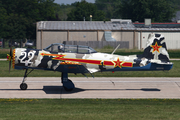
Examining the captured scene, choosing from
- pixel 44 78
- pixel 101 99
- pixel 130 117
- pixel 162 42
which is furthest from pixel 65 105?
pixel 44 78

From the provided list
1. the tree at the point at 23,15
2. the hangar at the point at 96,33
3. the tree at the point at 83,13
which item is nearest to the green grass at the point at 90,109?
the hangar at the point at 96,33

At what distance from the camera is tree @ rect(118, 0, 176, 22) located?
3671 inches

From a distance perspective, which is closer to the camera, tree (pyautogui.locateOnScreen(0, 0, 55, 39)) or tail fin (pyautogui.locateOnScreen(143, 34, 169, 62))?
tail fin (pyautogui.locateOnScreen(143, 34, 169, 62))

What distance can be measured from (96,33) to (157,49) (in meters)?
40.1

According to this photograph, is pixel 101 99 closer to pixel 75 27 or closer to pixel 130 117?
pixel 130 117

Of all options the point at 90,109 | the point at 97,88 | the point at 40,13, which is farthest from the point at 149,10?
the point at 90,109

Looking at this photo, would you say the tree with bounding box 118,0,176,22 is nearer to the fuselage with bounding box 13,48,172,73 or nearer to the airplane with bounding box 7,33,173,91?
the airplane with bounding box 7,33,173,91

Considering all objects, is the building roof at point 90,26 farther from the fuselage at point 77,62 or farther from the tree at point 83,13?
the fuselage at point 77,62

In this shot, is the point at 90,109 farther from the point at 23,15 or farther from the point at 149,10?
the point at 149,10

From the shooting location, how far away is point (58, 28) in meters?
54.5

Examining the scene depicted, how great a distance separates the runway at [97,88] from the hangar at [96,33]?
34.9 metres

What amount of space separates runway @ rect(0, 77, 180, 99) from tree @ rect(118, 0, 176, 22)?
7674 cm

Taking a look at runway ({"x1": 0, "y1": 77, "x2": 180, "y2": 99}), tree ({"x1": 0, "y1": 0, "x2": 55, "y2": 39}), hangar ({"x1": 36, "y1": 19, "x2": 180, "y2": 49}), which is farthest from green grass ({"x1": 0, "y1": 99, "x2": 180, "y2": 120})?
tree ({"x1": 0, "y1": 0, "x2": 55, "y2": 39})

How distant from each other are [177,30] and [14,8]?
162 feet
